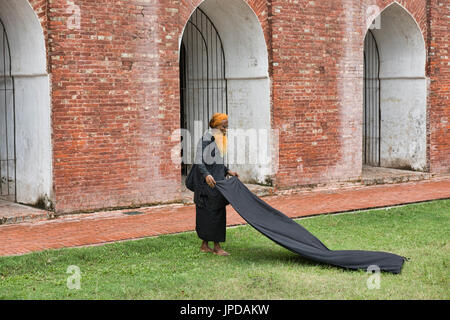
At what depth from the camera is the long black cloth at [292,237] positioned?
736cm

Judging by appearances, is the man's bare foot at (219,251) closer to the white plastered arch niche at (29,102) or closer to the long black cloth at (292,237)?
the long black cloth at (292,237)

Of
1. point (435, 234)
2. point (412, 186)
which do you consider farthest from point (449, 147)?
point (435, 234)

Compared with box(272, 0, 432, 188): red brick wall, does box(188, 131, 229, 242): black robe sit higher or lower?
lower

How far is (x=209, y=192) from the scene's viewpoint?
800cm

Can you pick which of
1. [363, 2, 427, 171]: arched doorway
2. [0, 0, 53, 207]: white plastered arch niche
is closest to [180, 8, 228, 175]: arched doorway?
[0, 0, 53, 207]: white plastered arch niche

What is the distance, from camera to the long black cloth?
7.36 m

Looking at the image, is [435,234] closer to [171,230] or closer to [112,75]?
[171,230]

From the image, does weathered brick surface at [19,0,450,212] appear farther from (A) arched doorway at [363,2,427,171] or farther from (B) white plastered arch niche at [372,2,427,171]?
(A) arched doorway at [363,2,427,171]

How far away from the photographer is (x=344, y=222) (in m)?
10.0

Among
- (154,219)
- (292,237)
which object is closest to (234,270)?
(292,237)

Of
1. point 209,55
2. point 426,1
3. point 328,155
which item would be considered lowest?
point 328,155

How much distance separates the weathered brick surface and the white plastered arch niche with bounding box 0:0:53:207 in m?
0.15

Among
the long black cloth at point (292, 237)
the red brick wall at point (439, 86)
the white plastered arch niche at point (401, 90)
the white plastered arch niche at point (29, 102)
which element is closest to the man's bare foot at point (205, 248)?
Result: the long black cloth at point (292, 237)
